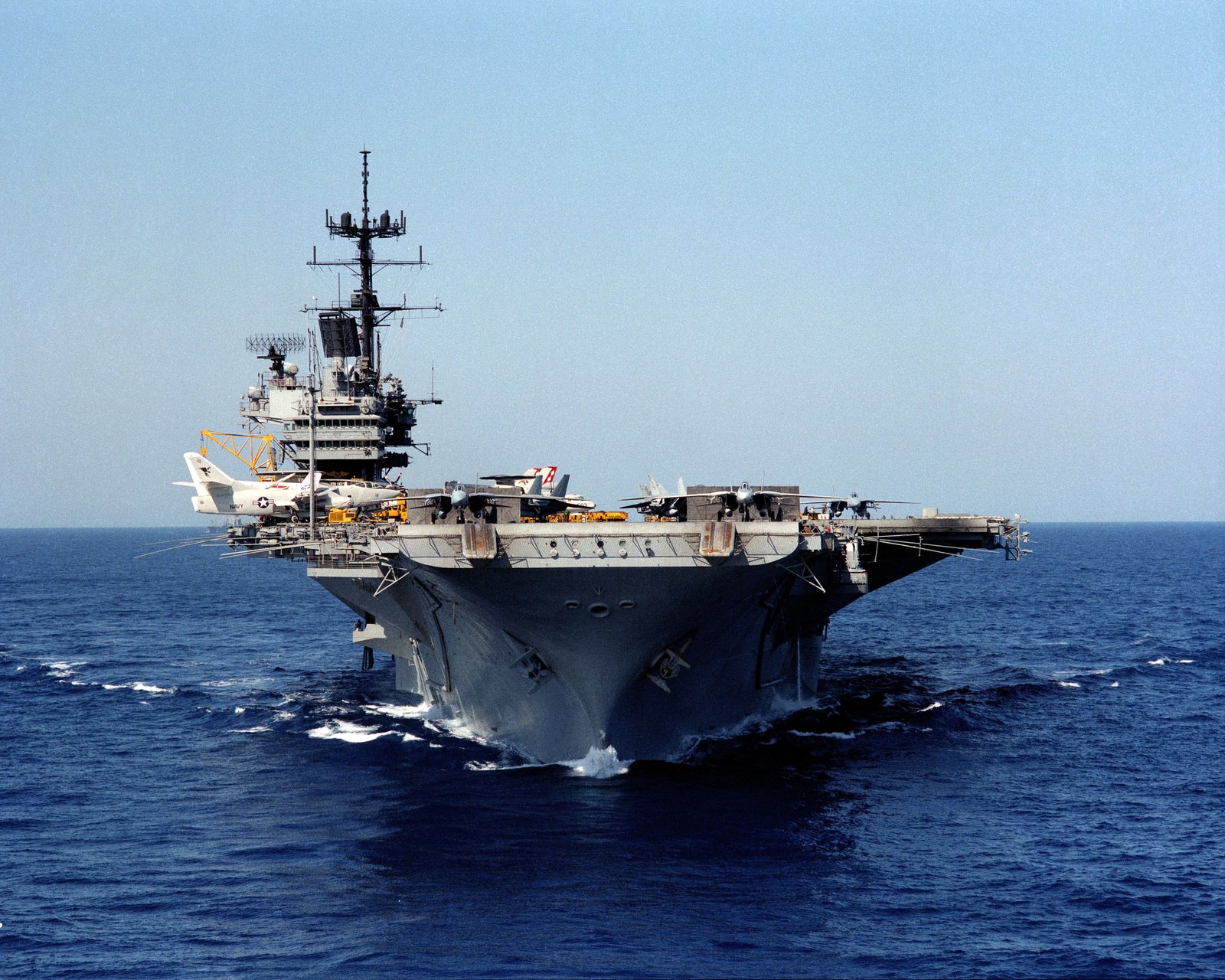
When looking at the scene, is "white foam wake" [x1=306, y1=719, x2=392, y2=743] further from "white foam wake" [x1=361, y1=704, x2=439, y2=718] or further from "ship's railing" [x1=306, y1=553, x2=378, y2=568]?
"ship's railing" [x1=306, y1=553, x2=378, y2=568]

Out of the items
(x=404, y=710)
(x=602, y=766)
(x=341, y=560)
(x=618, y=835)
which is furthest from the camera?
(x=404, y=710)

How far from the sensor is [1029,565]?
9119 centimetres

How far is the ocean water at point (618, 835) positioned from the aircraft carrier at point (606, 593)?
36.2 inches

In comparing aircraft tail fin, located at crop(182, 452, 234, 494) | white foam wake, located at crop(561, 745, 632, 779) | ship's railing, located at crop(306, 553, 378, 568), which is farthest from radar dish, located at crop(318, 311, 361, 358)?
white foam wake, located at crop(561, 745, 632, 779)

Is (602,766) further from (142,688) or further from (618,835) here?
(142,688)

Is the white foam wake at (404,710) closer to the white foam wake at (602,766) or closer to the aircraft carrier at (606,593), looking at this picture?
the aircraft carrier at (606,593)

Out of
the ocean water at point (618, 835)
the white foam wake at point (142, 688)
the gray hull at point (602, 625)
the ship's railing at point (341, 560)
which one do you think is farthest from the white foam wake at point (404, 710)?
the white foam wake at point (142, 688)

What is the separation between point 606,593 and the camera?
60.0ft

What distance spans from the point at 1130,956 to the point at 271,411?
27823 millimetres

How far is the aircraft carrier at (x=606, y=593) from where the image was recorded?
1827cm

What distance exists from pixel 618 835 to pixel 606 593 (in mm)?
3621

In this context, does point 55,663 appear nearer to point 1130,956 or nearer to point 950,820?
point 950,820

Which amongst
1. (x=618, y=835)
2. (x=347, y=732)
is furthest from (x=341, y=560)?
(x=618, y=835)

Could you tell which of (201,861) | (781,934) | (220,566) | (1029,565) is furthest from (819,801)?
(220,566)
